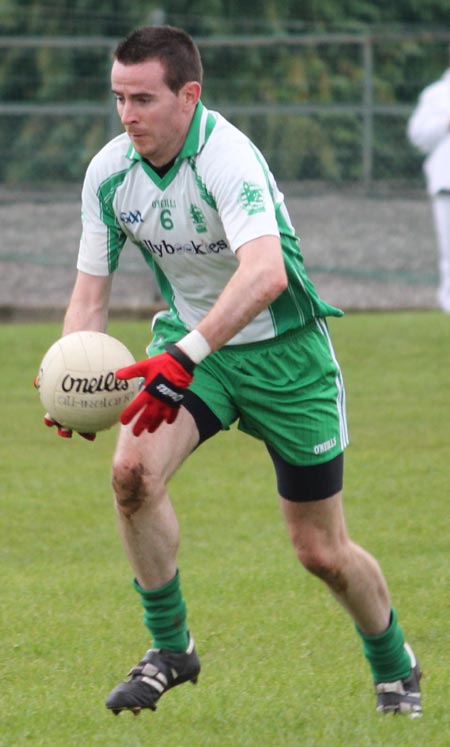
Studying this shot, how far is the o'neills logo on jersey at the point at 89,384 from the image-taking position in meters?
5.18

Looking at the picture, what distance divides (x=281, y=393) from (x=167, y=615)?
2.74 feet

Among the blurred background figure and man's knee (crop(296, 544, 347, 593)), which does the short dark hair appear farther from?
the blurred background figure

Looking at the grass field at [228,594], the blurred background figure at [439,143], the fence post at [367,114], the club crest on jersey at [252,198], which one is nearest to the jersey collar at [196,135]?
the club crest on jersey at [252,198]

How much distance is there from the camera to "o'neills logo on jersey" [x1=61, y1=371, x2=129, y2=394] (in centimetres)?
518

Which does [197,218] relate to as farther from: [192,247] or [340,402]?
[340,402]

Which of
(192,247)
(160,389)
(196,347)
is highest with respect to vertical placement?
(192,247)

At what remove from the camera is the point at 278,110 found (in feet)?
55.9

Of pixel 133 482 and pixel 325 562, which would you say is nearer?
pixel 133 482

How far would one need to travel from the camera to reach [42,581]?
24.5 ft

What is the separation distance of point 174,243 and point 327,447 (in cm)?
86

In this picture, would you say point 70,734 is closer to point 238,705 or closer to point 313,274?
point 238,705

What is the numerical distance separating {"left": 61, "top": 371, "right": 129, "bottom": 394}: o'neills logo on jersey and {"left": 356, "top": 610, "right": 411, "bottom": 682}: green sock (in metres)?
1.24

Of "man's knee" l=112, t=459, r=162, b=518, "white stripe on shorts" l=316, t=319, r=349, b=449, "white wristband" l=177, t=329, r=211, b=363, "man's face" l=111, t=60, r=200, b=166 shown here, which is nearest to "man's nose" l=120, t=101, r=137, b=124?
"man's face" l=111, t=60, r=200, b=166

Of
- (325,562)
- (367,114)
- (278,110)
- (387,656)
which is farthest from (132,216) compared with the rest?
(367,114)
